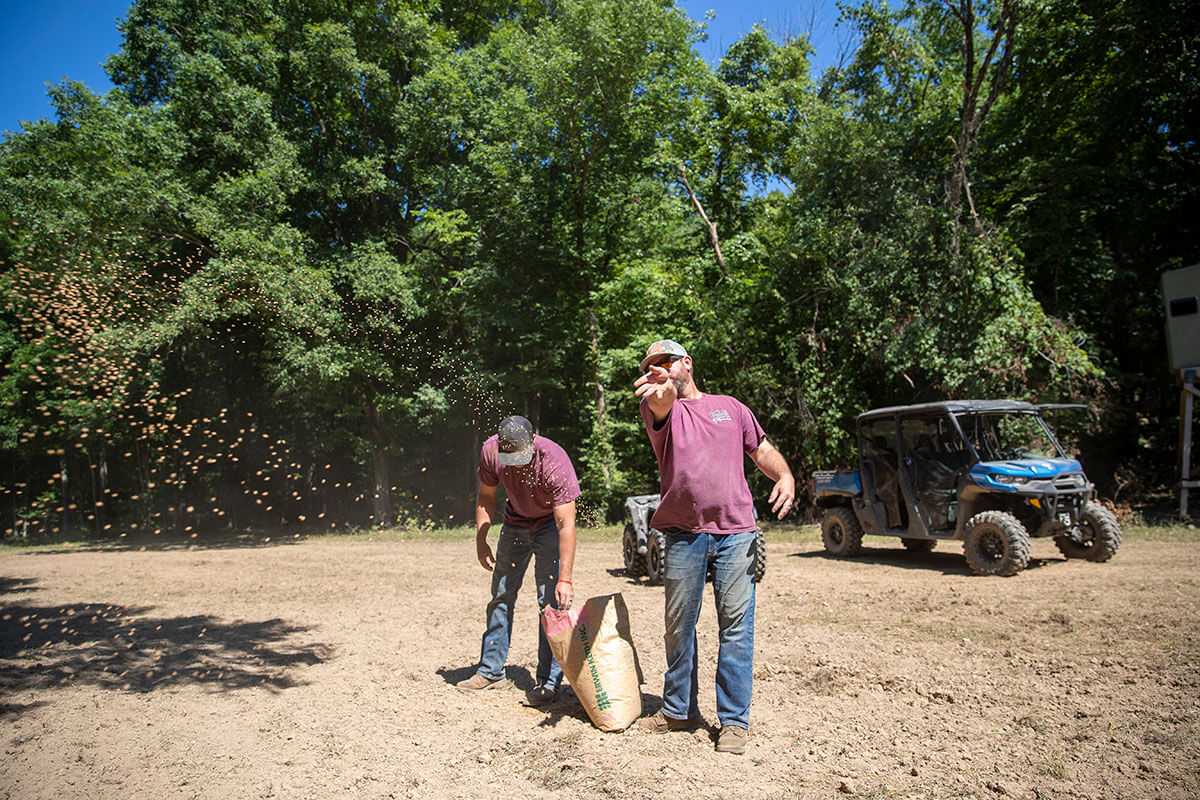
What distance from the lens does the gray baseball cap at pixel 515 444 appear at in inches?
174

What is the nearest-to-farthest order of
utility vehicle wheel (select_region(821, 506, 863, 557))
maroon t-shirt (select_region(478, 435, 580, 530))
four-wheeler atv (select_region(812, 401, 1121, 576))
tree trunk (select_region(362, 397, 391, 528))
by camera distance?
1. maroon t-shirt (select_region(478, 435, 580, 530))
2. four-wheeler atv (select_region(812, 401, 1121, 576))
3. utility vehicle wheel (select_region(821, 506, 863, 557))
4. tree trunk (select_region(362, 397, 391, 528))

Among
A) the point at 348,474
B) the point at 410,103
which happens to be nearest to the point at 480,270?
the point at 410,103

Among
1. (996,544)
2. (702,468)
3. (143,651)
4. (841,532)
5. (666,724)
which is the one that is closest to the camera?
(702,468)

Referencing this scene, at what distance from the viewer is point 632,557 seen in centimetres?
928

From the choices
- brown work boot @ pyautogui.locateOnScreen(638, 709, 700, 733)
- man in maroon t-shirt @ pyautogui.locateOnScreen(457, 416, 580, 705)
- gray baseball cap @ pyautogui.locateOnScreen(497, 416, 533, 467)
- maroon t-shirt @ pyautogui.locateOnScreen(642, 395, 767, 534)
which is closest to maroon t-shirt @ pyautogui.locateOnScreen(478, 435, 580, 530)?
man in maroon t-shirt @ pyautogui.locateOnScreen(457, 416, 580, 705)

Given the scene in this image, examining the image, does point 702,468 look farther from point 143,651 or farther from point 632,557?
point 632,557

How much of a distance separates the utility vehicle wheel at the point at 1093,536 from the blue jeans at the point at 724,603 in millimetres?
6832

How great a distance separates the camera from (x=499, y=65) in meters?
21.9

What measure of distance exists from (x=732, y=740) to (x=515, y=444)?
199 centimetres

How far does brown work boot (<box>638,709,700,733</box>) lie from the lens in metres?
3.98

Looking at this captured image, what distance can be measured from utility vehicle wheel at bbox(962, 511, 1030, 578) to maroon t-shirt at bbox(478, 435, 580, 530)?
5687 millimetres

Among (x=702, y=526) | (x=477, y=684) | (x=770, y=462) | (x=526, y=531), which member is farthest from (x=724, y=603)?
(x=477, y=684)

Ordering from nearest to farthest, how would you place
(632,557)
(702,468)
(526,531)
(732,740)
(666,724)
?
(732,740), (702,468), (666,724), (526,531), (632,557)

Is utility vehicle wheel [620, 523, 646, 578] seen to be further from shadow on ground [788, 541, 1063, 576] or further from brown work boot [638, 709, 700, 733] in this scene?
brown work boot [638, 709, 700, 733]
